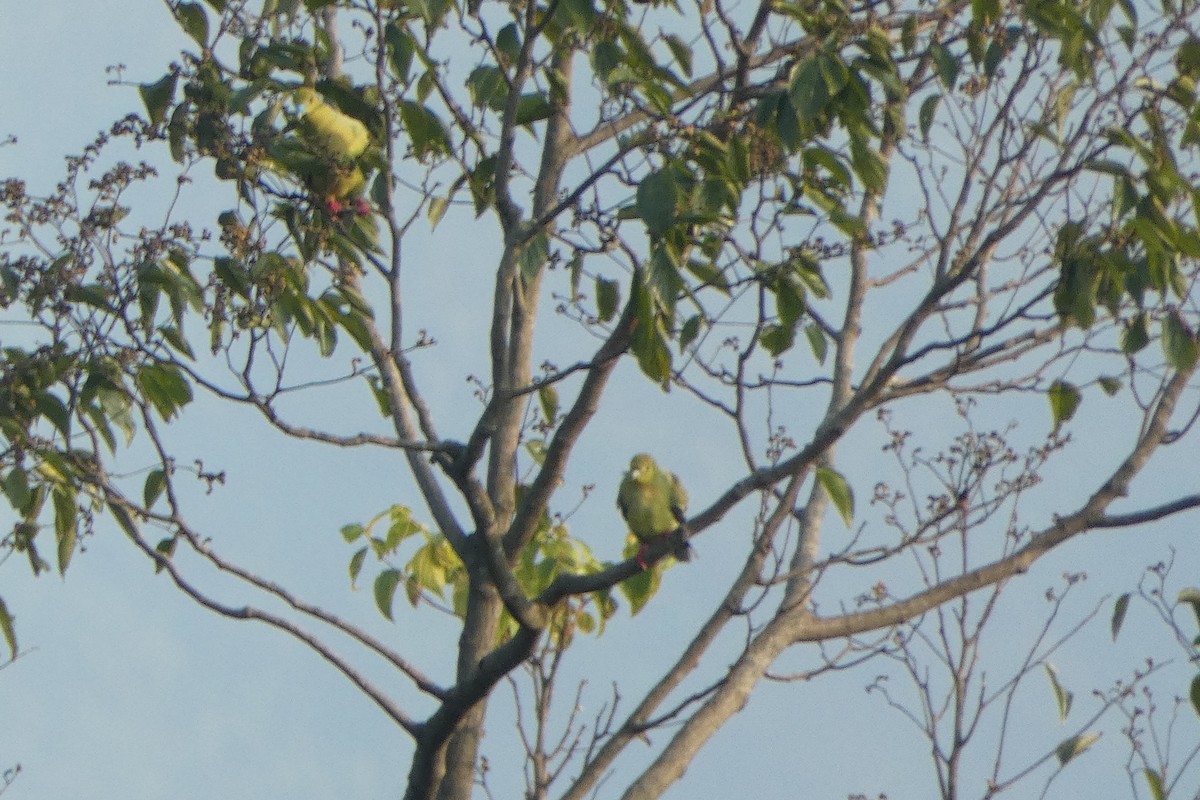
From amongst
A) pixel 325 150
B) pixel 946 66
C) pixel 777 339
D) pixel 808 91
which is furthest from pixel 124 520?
pixel 946 66

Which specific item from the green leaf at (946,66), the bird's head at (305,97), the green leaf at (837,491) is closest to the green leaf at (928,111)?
the green leaf at (946,66)

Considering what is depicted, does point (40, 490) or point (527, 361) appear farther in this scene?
point (527, 361)

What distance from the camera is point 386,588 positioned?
479cm

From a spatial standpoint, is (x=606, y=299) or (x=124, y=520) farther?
(x=606, y=299)

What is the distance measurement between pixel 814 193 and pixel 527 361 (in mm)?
1160

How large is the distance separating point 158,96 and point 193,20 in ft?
0.72

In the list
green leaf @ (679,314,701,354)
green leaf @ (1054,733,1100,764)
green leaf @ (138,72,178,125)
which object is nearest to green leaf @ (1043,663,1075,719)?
green leaf @ (1054,733,1100,764)

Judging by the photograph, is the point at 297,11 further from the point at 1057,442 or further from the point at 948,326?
the point at 1057,442

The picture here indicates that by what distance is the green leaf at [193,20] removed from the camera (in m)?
3.71

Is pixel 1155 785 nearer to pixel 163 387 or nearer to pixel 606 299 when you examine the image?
pixel 606 299

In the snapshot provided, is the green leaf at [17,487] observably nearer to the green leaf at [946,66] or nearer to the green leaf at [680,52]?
the green leaf at [680,52]

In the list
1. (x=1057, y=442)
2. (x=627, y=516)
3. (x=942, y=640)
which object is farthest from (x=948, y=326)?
(x=627, y=516)

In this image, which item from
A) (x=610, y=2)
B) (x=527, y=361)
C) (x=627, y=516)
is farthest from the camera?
(x=627, y=516)

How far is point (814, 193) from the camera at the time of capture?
3506mm
